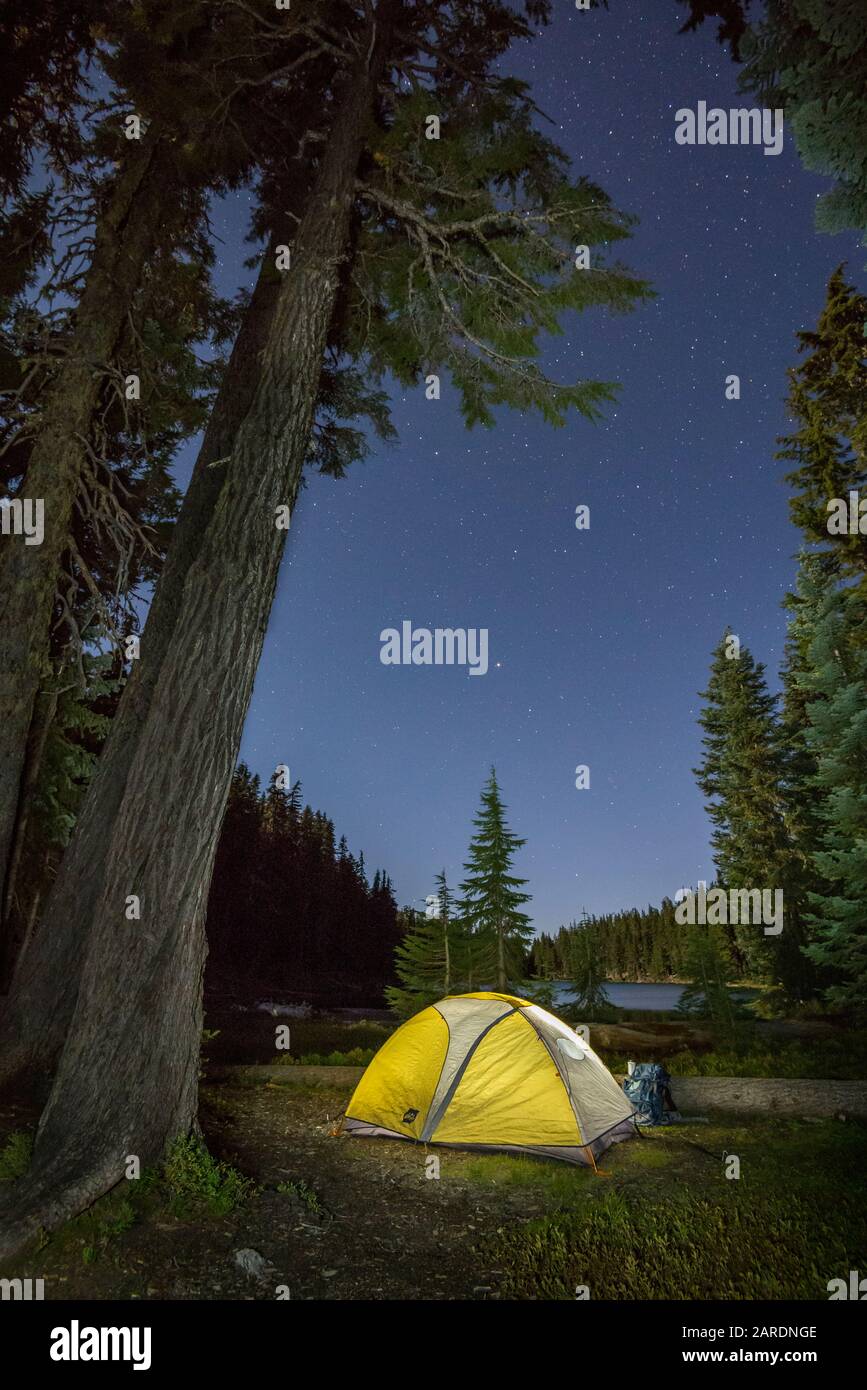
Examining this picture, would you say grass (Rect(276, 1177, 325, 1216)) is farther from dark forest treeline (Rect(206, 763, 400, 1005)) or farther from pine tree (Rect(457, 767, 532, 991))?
dark forest treeline (Rect(206, 763, 400, 1005))

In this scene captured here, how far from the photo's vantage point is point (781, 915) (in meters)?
18.6

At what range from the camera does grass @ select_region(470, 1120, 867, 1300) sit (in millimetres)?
4059

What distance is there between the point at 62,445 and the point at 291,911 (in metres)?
44.8

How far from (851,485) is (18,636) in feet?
56.2

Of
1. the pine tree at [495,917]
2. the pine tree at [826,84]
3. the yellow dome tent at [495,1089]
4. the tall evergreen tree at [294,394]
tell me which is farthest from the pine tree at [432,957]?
the pine tree at [826,84]

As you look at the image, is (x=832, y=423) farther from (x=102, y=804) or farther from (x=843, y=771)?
(x=102, y=804)

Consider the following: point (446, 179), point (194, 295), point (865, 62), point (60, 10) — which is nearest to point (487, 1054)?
point (865, 62)

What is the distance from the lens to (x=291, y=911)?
47938 millimetres

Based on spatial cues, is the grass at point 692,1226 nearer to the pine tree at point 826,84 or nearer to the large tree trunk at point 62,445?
the large tree trunk at point 62,445

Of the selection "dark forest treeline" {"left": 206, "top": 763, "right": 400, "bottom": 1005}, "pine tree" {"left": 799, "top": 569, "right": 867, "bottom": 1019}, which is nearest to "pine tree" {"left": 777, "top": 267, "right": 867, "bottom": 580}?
"pine tree" {"left": 799, "top": 569, "right": 867, "bottom": 1019}

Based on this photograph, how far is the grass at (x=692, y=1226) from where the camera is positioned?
4.06 meters

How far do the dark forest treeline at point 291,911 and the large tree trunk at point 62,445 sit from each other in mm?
27835

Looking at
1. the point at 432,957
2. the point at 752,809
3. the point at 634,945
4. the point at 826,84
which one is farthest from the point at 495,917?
the point at 634,945

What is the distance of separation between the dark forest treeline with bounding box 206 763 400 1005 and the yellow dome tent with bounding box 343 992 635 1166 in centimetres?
2739
